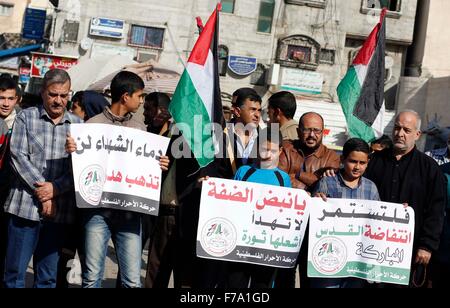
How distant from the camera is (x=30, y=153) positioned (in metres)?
5.81

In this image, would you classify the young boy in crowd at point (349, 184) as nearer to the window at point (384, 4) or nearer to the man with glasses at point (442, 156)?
the man with glasses at point (442, 156)

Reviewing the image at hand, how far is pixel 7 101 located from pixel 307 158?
2.64 metres

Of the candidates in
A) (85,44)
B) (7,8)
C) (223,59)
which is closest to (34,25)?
(85,44)

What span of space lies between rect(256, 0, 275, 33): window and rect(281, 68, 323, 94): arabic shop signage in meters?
2.07

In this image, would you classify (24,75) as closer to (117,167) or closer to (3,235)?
(3,235)

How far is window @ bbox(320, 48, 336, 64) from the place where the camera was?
107ft

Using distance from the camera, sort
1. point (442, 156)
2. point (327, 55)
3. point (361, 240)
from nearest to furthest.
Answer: point (361, 240) < point (442, 156) < point (327, 55)

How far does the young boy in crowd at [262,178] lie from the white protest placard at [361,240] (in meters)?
0.35

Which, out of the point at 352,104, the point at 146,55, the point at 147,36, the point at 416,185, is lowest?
the point at 416,185

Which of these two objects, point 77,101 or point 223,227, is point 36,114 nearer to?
point 223,227

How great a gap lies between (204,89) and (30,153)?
5.53 feet

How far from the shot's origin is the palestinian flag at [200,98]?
21.0ft

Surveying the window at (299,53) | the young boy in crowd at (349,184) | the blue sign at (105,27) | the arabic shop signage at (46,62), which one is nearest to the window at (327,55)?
the window at (299,53)

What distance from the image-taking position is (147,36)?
3170 centimetres
